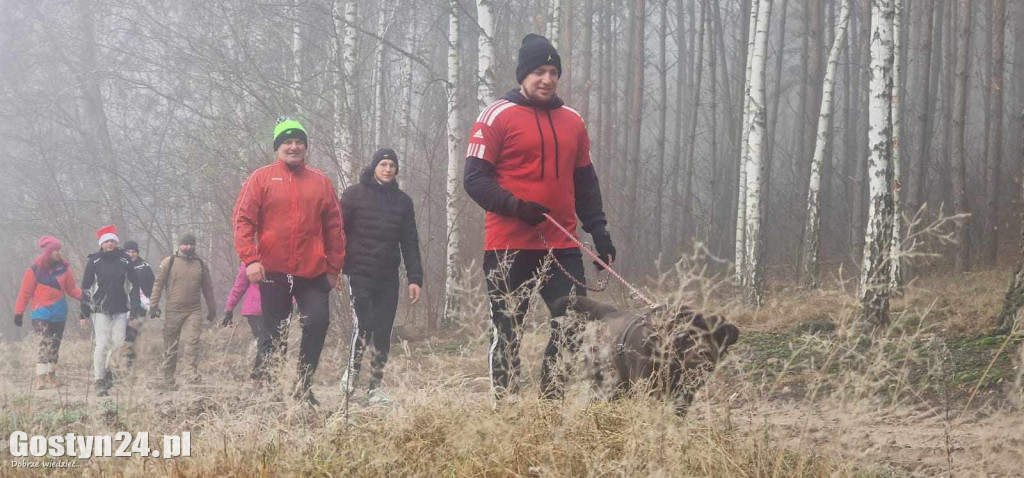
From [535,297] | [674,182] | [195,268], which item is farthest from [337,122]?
[674,182]

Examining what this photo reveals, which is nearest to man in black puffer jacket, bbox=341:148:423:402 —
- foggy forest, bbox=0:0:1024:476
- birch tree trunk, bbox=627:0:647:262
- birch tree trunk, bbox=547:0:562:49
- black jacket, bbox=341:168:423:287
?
black jacket, bbox=341:168:423:287

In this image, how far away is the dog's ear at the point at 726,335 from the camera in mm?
3793

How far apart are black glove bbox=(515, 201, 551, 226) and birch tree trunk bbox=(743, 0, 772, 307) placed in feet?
26.2

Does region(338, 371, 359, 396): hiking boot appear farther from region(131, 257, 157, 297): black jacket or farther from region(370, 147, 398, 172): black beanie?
region(131, 257, 157, 297): black jacket

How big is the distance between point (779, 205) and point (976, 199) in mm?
5313

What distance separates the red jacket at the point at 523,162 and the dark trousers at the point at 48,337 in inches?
281

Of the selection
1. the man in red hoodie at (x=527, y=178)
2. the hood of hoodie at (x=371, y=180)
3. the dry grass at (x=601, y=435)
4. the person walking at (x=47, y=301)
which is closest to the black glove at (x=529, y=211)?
the man in red hoodie at (x=527, y=178)

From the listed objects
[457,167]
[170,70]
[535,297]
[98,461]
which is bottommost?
[98,461]

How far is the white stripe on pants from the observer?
9.52 meters

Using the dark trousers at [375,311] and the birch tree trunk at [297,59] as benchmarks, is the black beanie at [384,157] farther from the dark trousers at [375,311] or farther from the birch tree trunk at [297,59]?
the birch tree trunk at [297,59]

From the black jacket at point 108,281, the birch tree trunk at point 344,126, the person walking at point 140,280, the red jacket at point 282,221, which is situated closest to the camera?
the red jacket at point 282,221

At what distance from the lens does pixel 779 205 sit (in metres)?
23.2

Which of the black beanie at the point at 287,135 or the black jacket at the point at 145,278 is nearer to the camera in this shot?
the black beanie at the point at 287,135

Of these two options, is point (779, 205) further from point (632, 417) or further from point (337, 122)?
point (632, 417)
